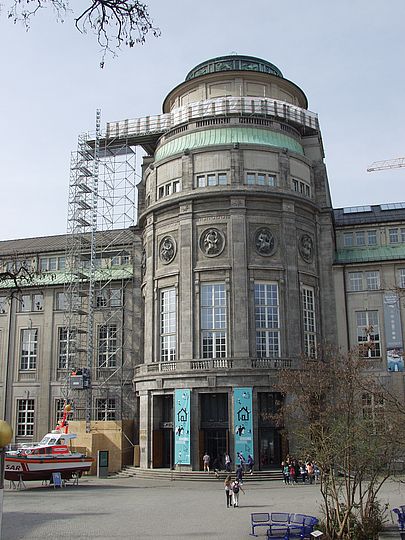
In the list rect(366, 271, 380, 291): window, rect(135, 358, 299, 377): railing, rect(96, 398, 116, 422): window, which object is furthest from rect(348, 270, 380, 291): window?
rect(96, 398, 116, 422): window

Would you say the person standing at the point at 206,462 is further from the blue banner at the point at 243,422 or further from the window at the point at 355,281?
the window at the point at 355,281

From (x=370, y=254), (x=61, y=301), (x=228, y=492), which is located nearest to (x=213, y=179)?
(x=370, y=254)

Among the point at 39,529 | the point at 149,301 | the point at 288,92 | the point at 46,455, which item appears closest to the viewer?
the point at 39,529

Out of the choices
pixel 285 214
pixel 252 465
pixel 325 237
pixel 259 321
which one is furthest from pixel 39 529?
pixel 325 237

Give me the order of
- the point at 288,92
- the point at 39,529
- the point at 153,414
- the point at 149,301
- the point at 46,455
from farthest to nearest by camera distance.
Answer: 1. the point at 288,92
2. the point at 149,301
3. the point at 153,414
4. the point at 46,455
5. the point at 39,529

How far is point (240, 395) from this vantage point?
44.2 m

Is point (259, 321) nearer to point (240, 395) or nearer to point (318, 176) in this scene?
point (240, 395)

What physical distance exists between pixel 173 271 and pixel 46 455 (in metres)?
16.4

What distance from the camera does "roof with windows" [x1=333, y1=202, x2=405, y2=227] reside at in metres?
58.8

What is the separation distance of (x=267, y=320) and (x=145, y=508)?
2066cm

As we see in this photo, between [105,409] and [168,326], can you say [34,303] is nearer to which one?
[105,409]

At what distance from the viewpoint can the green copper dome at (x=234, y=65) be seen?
56.5 meters

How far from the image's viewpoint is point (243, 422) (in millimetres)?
43750

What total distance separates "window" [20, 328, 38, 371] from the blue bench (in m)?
41.1
